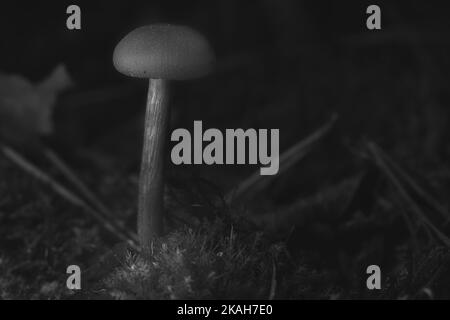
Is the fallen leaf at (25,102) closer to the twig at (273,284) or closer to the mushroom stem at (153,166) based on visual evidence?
the mushroom stem at (153,166)

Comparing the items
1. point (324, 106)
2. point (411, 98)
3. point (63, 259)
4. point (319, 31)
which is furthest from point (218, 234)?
point (319, 31)

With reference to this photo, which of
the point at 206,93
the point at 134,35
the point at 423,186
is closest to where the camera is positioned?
the point at 134,35

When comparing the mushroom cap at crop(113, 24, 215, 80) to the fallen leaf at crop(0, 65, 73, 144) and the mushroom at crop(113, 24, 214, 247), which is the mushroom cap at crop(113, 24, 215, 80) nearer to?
the mushroom at crop(113, 24, 214, 247)

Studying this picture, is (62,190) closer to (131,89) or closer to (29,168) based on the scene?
(29,168)

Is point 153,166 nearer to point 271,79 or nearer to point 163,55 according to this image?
point 163,55

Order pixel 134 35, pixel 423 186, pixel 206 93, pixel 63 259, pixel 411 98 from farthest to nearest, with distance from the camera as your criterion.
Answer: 1. pixel 206 93
2. pixel 411 98
3. pixel 423 186
4. pixel 63 259
5. pixel 134 35

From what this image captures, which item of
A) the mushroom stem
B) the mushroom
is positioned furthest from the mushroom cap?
the mushroom stem

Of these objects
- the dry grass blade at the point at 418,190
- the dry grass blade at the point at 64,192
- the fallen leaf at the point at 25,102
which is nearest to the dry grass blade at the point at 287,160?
the dry grass blade at the point at 418,190

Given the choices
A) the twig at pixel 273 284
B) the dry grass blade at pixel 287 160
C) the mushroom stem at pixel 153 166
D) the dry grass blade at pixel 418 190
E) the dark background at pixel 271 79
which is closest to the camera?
the twig at pixel 273 284
